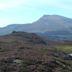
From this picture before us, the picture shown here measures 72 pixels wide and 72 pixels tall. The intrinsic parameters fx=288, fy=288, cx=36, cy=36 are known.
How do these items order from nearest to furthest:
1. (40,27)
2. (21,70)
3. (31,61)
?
1. (21,70)
2. (31,61)
3. (40,27)

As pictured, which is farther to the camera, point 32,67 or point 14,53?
point 14,53

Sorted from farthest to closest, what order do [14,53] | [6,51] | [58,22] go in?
[58,22] < [6,51] < [14,53]

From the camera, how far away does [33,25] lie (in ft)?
648

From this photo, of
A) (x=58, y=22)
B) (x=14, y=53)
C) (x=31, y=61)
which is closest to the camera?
(x=31, y=61)

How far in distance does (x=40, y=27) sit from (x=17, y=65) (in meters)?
161

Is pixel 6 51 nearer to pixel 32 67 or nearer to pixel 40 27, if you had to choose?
pixel 32 67

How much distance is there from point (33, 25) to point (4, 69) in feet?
565

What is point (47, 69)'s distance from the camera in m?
25.3

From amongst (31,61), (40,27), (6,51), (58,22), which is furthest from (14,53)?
(58,22)

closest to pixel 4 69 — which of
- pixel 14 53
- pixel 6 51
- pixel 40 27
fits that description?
pixel 14 53

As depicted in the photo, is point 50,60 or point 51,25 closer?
point 50,60

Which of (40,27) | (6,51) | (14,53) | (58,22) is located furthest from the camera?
(58,22)

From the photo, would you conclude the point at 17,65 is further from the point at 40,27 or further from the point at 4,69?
the point at 40,27

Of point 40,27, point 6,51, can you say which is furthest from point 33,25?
point 6,51
